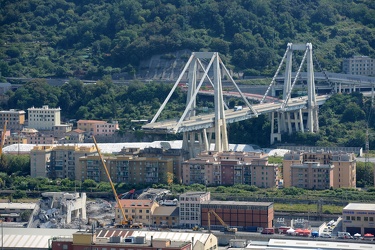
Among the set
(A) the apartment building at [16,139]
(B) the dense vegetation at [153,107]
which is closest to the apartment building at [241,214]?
(B) the dense vegetation at [153,107]

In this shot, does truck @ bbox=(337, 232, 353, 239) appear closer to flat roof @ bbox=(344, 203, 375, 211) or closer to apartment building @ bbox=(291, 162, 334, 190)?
flat roof @ bbox=(344, 203, 375, 211)

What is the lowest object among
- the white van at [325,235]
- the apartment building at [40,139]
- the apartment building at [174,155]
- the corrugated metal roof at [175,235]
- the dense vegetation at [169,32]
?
the white van at [325,235]

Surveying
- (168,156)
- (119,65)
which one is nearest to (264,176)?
(168,156)

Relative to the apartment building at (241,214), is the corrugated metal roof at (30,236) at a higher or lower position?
lower

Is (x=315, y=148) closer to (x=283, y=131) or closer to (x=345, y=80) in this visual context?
(x=283, y=131)

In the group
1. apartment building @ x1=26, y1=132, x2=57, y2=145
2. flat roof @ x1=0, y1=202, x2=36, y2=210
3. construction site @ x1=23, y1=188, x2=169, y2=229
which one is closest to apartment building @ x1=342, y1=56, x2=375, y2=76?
apartment building @ x1=26, y1=132, x2=57, y2=145

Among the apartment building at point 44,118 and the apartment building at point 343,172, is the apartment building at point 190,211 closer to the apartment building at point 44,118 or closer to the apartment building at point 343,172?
the apartment building at point 343,172
